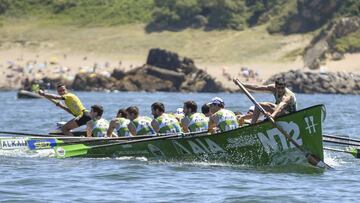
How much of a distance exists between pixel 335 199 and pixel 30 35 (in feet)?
250

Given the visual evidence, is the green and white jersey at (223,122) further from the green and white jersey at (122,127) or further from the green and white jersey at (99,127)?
the green and white jersey at (99,127)

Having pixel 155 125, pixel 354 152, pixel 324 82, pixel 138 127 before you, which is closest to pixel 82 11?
pixel 324 82

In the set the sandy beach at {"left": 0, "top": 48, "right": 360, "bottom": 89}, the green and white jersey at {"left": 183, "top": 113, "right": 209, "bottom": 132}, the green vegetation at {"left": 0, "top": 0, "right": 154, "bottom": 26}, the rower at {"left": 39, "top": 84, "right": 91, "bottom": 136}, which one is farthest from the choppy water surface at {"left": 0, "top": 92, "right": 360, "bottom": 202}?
the green vegetation at {"left": 0, "top": 0, "right": 154, "bottom": 26}

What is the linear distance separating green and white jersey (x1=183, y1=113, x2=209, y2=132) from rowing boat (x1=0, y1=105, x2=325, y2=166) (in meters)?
0.90

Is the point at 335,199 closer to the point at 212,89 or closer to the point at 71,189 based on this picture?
the point at 71,189

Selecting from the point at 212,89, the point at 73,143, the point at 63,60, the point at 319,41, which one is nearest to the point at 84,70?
the point at 63,60

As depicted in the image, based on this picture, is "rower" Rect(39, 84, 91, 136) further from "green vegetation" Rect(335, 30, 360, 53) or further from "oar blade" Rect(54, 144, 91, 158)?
"green vegetation" Rect(335, 30, 360, 53)

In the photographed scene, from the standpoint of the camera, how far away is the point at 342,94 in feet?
257

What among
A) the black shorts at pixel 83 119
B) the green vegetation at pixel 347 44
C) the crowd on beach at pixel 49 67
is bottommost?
the black shorts at pixel 83 119

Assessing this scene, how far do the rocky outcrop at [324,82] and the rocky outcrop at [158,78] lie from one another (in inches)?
235

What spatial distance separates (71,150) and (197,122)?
10.3ft

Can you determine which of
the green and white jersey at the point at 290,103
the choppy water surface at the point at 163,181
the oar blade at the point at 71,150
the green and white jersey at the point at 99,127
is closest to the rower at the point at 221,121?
the choppy water surface at the point at 163,181

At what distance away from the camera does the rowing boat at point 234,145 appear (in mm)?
20536

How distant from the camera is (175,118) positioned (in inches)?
939
